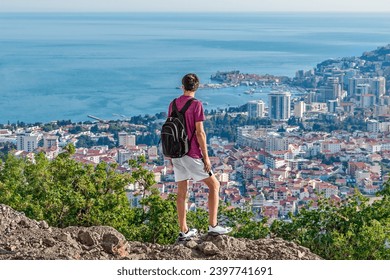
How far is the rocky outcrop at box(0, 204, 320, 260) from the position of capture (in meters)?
3.28

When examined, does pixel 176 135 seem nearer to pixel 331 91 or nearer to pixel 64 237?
pixel 64 237

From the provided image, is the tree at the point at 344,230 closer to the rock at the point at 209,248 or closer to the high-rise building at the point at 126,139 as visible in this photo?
the rock at the point at 209,248

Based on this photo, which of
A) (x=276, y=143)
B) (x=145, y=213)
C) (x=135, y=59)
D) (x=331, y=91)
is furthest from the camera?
(x=135, y=59)

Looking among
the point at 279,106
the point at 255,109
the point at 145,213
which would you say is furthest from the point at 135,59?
the point at 145,213

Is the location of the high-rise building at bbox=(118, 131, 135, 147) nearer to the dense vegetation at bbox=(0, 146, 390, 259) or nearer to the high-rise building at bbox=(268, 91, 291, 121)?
the high-rise building at bbox=(268, 91, 291, 121)

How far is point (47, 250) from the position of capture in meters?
3.26

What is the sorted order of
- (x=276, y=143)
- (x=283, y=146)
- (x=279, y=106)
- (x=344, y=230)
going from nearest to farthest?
(x=344, y=230) < (x=283, y=146) < (x=276, y=143) < (x=279, y=106)


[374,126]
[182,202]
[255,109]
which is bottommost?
[374,126]

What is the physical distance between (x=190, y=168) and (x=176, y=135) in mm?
168

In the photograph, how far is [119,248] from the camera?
3371 millimetres

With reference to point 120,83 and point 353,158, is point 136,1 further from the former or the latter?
point 353,158

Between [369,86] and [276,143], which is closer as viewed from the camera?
[276,143]

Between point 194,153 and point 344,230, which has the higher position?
point 194,153
